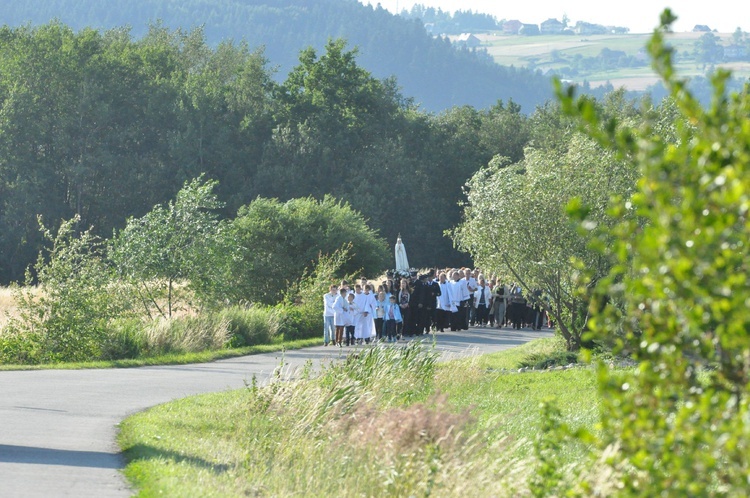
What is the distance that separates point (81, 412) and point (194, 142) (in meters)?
55.0

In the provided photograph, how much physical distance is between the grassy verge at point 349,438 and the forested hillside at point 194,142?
50.0 metres

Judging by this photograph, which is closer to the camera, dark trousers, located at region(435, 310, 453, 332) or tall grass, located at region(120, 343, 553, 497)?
tall grass, located at region(120, 343, 553, 497)

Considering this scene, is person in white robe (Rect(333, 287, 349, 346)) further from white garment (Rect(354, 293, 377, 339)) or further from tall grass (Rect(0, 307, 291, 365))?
tall grass (Rect(0, 307, 291, 365))

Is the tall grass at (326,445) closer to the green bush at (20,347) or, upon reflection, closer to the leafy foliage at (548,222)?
the green bush at (20,347)

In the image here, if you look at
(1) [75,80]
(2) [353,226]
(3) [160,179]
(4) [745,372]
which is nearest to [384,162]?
(3) [160,179]

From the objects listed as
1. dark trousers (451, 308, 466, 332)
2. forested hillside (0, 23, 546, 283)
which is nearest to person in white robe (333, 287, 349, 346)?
dark trousers (451, 308, 466, 332)

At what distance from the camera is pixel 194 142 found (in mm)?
69688

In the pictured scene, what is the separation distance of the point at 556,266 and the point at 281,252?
16.7 meters

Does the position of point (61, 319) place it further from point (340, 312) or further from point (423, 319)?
point (423, 319)

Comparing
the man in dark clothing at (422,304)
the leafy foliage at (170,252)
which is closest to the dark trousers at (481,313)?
the man in dark clothing at (422,304)

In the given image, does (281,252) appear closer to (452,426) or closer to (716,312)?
(452,426)

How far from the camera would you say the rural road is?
34.5 ft

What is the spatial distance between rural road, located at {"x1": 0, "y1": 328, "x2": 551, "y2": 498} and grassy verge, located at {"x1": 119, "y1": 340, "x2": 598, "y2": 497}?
1.17ft

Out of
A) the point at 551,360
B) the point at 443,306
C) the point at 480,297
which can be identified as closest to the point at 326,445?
the point at 551,360
